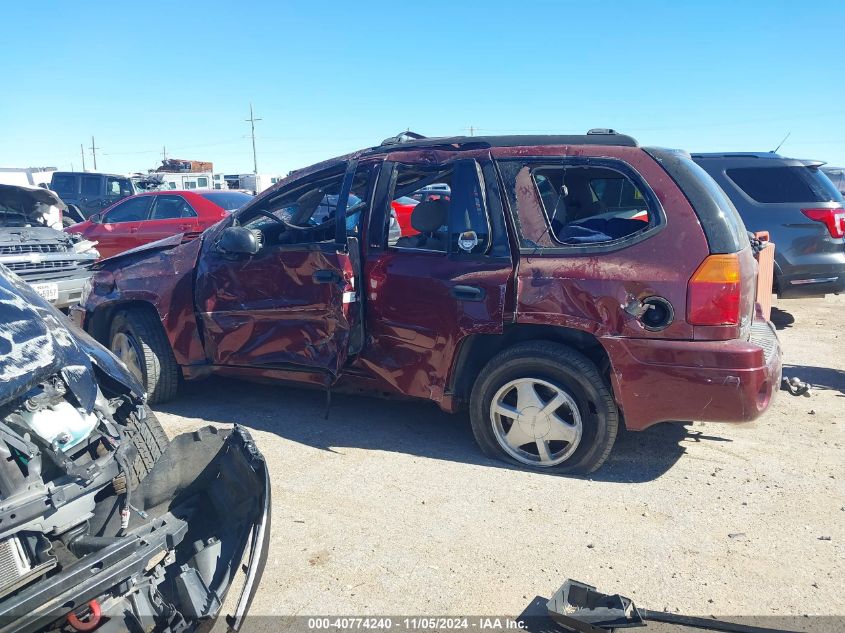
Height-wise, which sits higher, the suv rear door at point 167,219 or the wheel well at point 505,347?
the suv rear door at point 167,219

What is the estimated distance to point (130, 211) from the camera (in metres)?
11.2

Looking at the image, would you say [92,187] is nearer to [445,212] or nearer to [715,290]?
[445,212]

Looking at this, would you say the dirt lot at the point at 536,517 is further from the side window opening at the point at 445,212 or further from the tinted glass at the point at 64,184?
the tinted glass at the point at 64,184

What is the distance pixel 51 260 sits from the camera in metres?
7.52

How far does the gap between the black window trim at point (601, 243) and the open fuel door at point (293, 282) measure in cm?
103

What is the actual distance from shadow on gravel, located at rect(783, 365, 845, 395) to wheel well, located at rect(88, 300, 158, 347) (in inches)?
207

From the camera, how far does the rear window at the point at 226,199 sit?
34.2ft

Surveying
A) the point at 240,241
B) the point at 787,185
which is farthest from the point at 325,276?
the point at 787,185

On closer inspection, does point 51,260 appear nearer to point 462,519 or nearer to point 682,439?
point 462,519

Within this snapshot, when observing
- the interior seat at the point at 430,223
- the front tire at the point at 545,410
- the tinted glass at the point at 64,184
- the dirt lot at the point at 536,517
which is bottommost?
the dirt lot at the point at 536,517

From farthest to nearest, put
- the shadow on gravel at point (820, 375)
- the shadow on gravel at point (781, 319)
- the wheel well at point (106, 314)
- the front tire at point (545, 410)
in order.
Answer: the shadow on gravel at point (781, 319)
the shadow on gravel at point (820, 375)
the wheel well at point (106, 314)
the front tire at point (545, 410)

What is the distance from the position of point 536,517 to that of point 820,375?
3683 mm

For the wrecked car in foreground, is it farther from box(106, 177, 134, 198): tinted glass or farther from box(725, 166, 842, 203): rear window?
box(106, 177, 134, 198): tinted glass

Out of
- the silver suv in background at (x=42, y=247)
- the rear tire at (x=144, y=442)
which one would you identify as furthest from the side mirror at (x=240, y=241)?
the silver suv in background at (x=42, y=247)
